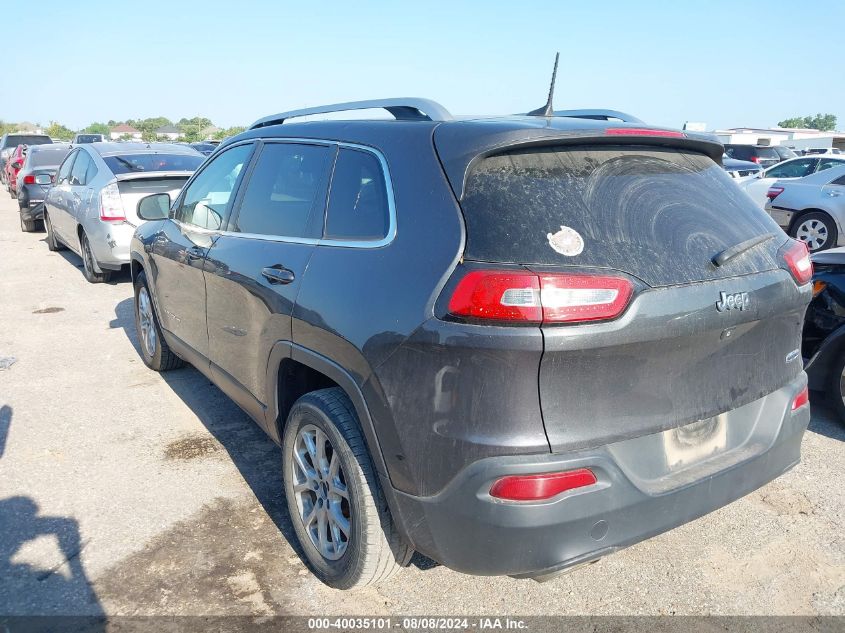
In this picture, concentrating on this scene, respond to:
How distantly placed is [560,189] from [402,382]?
0.82 metres

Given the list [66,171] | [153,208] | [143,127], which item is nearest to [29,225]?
[66,171]

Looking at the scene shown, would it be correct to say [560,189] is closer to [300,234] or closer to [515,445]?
[515,445]

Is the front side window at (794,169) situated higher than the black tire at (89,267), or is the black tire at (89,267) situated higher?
the front side window at (794,169)

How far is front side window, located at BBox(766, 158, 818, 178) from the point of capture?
14273mm

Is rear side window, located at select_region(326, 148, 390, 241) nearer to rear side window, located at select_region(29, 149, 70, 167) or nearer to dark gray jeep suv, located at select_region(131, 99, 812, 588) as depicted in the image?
dark gray jeep suv, located at select_region(131, 99, 812, 588)

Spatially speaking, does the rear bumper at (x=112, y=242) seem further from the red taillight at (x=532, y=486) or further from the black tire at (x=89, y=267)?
the red taillight at (x=532, y=486)

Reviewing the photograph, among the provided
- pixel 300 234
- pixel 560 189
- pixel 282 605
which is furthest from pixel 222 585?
pixel 560 189

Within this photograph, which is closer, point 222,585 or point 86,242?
point 222,585

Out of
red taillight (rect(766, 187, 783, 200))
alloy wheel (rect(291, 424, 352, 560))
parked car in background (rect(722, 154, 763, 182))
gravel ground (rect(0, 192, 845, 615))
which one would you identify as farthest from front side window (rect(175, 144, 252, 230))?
parked car in background (rect(722, 154, 763, 182))

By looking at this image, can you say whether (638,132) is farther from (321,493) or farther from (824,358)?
(824,358)

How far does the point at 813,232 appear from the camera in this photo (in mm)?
11094

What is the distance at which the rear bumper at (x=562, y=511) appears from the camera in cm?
216

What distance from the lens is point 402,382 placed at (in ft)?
7.63

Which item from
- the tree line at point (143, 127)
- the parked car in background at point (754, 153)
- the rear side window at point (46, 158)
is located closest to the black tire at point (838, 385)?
the rear side window at point (46, 158)
